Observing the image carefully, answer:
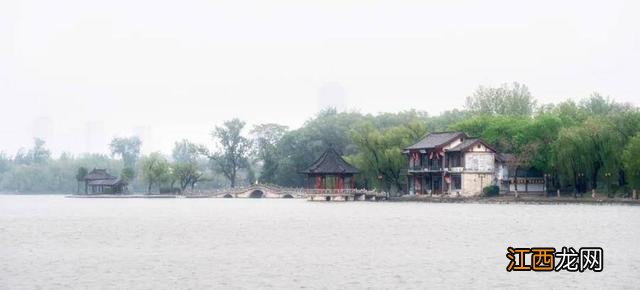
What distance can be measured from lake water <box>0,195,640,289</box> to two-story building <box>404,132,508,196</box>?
24142 millimetres

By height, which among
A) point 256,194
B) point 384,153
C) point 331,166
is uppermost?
point 384,153

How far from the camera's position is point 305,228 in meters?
50.7

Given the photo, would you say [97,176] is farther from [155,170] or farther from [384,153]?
[384,153]

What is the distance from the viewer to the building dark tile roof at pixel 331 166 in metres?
92.1

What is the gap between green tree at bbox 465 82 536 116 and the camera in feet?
369

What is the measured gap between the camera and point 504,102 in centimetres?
11312

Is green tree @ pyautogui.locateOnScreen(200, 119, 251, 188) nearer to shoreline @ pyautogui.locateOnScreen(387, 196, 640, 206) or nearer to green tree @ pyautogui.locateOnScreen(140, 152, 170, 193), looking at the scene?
green tree @ pyautogui.locateOnScreen(140, 152, 170, 193)

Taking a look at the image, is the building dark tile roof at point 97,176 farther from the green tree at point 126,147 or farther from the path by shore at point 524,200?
the path by shore at point 524,200

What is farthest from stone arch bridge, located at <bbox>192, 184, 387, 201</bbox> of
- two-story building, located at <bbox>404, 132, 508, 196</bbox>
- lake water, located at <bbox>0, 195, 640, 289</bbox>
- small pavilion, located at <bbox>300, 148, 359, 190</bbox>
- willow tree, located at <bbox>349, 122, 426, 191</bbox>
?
lake water, located at <bbox>0, 195, 640, 289</bbox>

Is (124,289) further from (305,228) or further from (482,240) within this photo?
(305,228)

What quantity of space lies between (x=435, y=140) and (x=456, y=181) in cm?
438

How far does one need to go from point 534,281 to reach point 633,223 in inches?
904

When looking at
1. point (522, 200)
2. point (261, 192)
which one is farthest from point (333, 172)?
point (261, 192)

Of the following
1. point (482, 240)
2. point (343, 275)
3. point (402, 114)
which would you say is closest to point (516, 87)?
point (402, 114)
